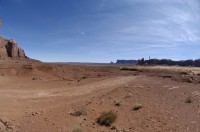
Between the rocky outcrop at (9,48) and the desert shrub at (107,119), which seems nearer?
the desert shrub at (107,119)

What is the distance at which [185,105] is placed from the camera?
56.5 feet

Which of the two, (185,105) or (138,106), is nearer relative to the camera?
(138,106)

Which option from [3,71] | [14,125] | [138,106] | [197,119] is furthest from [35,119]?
[3,71]

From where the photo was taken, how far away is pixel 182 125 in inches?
480

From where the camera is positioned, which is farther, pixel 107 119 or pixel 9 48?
pixel 9 48

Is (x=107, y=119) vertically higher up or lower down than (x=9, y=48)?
lower down

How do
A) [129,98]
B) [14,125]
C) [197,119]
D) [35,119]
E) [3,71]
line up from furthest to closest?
[3,71]
[129,98]
[197,119]
[35,119]
[14,125]

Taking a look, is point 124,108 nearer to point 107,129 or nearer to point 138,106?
point 138,106

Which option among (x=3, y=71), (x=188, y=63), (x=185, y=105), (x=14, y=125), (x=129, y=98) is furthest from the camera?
(x=188, y=63)

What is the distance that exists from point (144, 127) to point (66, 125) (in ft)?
12.3

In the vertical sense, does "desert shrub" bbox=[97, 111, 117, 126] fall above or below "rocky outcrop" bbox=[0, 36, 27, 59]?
below

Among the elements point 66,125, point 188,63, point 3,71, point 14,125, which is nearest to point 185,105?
point 66,125

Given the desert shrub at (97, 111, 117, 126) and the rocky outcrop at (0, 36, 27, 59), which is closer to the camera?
the desert shrub at (97, 111, 117, 126)

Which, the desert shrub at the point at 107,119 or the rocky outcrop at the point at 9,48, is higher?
the rocky outcrop at the point at 9,48
